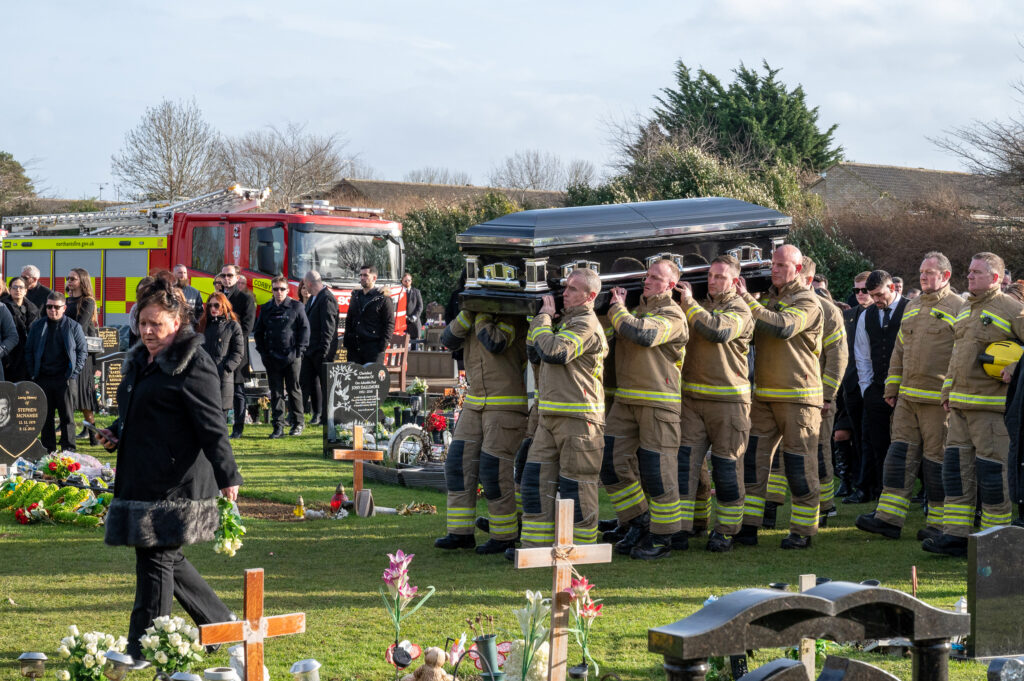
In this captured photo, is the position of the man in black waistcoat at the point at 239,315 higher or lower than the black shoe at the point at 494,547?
higher

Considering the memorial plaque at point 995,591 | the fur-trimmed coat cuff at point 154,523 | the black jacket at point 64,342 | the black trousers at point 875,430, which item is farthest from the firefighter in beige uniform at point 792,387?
the black jacket at point 64,342

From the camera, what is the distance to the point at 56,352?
1344 cm

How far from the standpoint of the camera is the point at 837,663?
10.3ft

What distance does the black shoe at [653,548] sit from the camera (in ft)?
29.4

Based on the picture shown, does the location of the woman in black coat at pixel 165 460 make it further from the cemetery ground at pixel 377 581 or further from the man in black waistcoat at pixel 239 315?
the man in black waistcoat at pixel 239 315

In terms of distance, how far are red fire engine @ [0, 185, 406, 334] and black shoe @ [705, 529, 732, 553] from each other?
13673 millimetres

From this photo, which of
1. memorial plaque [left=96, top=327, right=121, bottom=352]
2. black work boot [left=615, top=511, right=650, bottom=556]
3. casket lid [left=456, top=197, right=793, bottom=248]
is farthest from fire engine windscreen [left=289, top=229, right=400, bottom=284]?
black work boot [left=615, top=511, right=650, bottom=556]

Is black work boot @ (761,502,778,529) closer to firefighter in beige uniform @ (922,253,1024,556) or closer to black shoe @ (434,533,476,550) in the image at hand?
firefighter in beige uniform @ (922,253,1024,556)

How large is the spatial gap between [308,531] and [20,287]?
21.8ft

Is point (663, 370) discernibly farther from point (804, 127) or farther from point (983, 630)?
point (804, 127)

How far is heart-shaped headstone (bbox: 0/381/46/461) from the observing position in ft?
39.1

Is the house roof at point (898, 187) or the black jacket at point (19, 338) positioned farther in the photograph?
the house roof at point (898, 187)

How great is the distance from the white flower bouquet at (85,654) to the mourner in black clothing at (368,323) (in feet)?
37.8

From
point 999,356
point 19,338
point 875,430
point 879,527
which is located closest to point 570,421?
point 879,527
